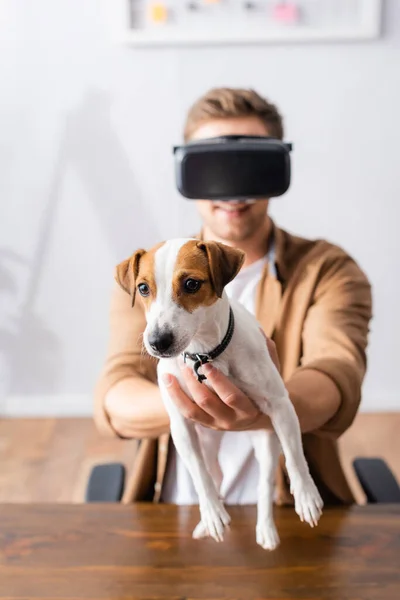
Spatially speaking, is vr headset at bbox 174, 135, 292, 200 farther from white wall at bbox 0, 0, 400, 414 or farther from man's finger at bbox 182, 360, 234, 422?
white wall at bbox 0, 0, 400, 414

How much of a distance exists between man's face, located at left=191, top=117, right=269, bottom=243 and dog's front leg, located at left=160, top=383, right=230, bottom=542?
0.44m

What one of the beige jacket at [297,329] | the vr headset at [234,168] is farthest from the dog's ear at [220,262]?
the beige jacket at [297,329]

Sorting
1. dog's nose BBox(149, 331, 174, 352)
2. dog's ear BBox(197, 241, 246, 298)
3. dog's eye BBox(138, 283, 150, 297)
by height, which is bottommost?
dog's nose BBox(149, 331, 174, 352)

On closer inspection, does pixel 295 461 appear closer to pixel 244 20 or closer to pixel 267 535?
pixel 267 535

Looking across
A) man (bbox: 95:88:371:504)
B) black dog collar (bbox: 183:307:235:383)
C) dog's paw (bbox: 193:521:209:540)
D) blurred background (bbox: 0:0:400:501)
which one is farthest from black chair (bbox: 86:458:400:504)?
blurred background (bbox: 0:0:400:501)

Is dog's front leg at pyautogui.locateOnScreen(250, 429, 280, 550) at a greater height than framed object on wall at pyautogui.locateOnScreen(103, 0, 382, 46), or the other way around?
framed object on wall at pyautogui.locateOnScreen(103, 0, 382, 46)

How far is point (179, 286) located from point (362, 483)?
63 cm

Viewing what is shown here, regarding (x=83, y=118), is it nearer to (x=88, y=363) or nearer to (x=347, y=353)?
(x=88, y=363)

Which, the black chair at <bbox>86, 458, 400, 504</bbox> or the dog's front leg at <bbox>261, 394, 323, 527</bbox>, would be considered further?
the black chair at <bbox>86, 458, 400, 504</bbox>

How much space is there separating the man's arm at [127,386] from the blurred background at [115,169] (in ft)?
3.84

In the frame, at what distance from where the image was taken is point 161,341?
0.68m

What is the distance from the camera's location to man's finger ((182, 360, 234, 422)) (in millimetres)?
812

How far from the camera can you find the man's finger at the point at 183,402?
32.8 inches

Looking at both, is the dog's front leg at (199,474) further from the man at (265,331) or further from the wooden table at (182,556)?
the man at (265,331)
